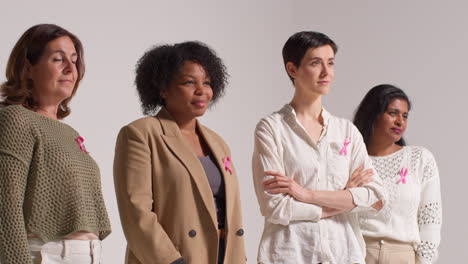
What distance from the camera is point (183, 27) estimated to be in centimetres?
600

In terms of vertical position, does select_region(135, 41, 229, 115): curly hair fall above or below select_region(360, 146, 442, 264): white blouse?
above

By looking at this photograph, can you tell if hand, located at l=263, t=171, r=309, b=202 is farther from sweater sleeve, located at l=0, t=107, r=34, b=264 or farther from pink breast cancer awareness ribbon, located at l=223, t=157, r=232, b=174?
sweater sleeve, located at l=0, t=107, r=34, b=264

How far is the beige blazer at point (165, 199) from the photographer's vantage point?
127 inches

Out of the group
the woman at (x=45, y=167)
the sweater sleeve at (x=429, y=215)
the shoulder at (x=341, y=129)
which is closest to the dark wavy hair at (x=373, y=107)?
the sweater sleeve at (x=429, y=215)

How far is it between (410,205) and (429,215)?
14 cm

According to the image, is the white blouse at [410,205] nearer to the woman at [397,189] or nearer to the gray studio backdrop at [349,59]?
the woman at [397,189]

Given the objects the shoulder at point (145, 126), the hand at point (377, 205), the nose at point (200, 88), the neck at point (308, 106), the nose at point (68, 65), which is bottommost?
the hand at point (377, 205)

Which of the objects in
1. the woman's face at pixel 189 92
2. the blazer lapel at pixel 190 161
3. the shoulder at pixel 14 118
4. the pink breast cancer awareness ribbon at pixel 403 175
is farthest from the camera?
the pink breast cancer awareness ribbon at pixel 403 175

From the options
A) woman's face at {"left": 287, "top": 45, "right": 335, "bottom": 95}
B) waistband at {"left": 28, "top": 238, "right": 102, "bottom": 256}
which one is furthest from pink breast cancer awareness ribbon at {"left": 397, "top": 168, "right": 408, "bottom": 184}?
waistband at {"left": 28, "top": 238, "right": 102, "bottom": 256}

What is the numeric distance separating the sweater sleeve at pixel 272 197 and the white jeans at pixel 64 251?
2.81 ft

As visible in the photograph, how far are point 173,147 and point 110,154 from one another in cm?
212

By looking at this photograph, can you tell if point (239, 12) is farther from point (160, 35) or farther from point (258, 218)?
point (258, 218)

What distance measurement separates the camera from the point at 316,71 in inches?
149

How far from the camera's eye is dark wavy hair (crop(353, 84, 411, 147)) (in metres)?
4.60
